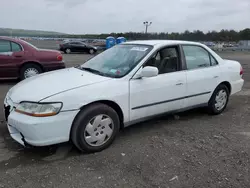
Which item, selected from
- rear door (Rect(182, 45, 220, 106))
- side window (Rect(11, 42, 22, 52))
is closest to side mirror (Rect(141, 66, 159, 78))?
rear door (Rect(182, 45, 220, 106))

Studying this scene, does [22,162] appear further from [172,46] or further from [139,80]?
[172,46]

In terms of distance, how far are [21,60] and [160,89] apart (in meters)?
5.16

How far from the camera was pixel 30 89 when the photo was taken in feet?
11.0

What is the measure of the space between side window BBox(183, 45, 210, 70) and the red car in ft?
15.4

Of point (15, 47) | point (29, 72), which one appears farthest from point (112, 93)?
point (15, 47)

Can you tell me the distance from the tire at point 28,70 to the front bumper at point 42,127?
475 cm

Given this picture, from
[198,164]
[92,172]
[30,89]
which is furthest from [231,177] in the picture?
[30,89]

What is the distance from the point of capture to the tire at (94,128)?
321cm

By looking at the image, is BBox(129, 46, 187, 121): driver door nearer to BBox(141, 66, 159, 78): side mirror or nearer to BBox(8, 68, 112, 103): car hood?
BBox(141, 66, 159, 78): side mirror

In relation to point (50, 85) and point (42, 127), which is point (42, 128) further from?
point (50, 85)

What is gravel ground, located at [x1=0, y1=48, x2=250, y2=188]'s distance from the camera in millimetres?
2816

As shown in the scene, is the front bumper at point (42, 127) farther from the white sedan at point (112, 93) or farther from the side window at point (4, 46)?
the side window at point (4, 46)

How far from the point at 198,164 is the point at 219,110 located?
223 centimetres

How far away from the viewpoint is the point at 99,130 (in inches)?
134
